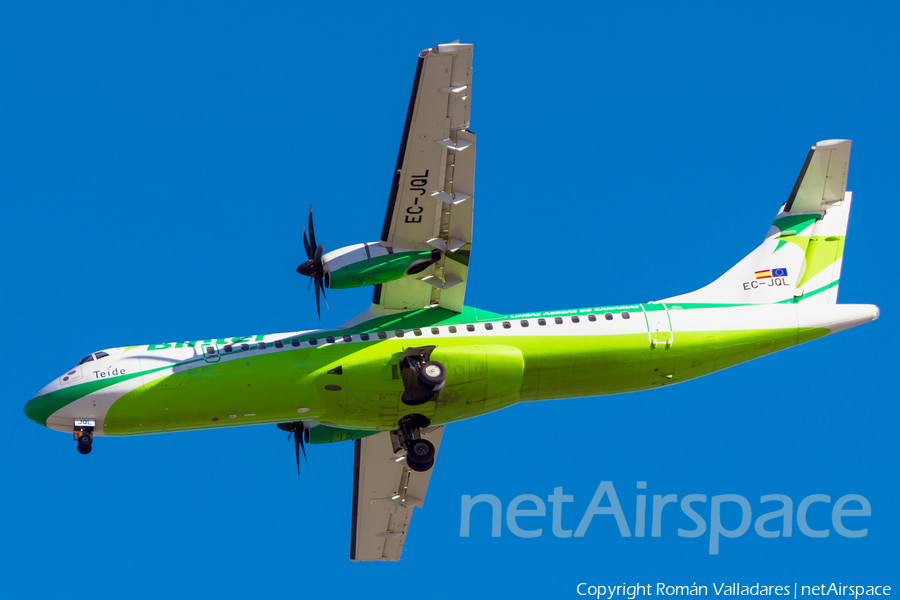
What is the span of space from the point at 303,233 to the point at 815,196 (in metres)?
12.9

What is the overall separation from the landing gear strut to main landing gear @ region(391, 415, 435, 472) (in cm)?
677

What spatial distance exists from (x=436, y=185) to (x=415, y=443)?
596 centimetres

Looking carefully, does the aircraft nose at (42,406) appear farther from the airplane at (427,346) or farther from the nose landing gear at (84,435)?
the nose landing gear at (84,435)

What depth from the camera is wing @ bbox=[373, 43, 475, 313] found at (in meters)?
21.8

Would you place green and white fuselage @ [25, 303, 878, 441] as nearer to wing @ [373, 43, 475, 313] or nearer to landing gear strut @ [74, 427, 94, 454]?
landing gear strut @ [74, 427, 94, 454]

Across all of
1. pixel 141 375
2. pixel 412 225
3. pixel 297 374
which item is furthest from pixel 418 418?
pixel 141 375

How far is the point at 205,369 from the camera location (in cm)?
2378

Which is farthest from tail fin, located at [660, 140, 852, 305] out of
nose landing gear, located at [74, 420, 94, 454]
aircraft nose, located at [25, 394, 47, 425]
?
aircraft nose, located at [25, 394, 47, 425]

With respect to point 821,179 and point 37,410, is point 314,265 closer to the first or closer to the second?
point 37,410

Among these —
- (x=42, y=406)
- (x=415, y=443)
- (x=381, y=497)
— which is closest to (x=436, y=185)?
(x=415, y=443)

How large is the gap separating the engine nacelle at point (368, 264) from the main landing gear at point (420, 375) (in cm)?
175

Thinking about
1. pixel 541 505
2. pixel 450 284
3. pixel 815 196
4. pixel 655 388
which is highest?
pixel 815 196

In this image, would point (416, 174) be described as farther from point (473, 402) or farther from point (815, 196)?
point (815, 196)

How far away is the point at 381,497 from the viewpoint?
2978 cm
